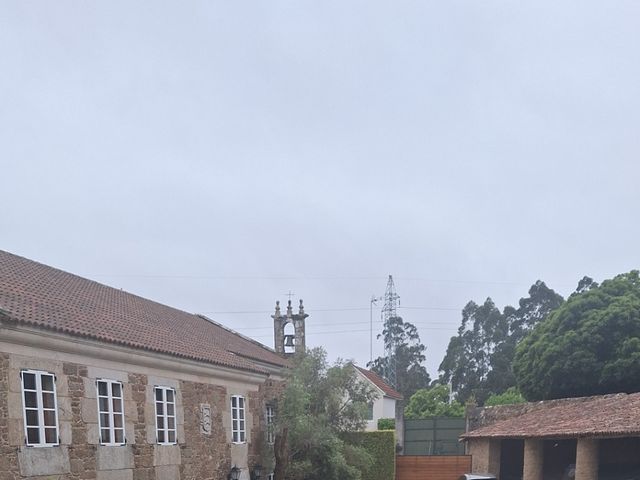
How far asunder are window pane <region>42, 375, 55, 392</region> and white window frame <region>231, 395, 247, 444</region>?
6614mm

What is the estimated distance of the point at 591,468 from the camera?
17.6 m

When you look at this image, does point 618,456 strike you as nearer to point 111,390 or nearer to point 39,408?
point 111,390

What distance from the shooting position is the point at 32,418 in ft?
34.0

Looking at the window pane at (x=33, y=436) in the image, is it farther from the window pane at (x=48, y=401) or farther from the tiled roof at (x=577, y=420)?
the tiled roof at (x=577, y=420)

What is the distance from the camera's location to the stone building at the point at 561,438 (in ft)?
57.5

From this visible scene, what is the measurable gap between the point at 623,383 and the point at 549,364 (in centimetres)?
303

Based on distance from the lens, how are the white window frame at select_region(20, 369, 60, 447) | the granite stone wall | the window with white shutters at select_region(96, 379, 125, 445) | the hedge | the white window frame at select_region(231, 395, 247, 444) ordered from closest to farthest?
the granite stone wall → the white window frame at select_region(20, 369, 60, 447) → the window with white shutters at select_region(96, 379, 125, 445) → the white window frame at select_region(231, 395, 247, 444) → the hedge

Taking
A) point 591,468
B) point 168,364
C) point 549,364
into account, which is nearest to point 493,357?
point 549,364

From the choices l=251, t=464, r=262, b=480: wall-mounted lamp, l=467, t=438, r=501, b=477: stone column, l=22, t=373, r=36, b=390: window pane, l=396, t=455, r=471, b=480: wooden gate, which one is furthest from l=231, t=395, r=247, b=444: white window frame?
l=467, t=438, r=501, b=477: stone column

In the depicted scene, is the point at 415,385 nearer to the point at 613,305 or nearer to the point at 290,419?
the point at 613,305

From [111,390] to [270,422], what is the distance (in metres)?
7.52

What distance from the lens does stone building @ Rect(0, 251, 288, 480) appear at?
10.2 m

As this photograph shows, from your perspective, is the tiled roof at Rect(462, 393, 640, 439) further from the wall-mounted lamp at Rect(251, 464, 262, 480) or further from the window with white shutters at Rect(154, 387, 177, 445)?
the window with white shutters at Rect(154, 387, 177, 445)

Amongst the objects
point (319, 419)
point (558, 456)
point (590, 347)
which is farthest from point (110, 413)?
point (590, 347)
